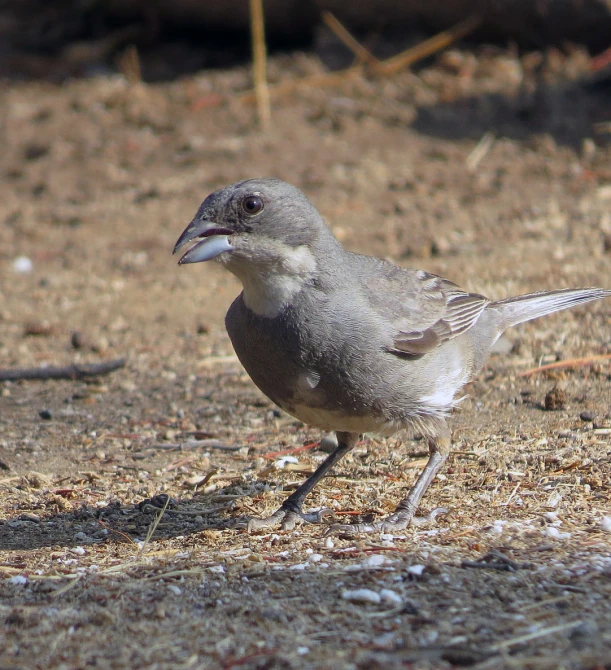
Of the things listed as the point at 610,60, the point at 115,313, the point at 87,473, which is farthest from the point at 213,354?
the point at 610,60

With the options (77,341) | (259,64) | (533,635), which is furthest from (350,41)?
(533,635)

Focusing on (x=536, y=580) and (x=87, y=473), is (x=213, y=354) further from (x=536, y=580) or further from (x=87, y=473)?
(x=536, y=580)

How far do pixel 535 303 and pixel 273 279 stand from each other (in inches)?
81.7

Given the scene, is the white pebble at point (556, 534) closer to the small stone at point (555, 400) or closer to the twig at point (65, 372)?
the small stone at point (555, 400)

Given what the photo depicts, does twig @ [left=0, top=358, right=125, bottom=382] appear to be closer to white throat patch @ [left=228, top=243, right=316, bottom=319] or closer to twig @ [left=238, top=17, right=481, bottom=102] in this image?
white throat patch @ [left=228, top=243, right=316, bottom=319]

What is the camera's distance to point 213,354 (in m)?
7.48

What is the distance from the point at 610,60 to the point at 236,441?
24.0 feet

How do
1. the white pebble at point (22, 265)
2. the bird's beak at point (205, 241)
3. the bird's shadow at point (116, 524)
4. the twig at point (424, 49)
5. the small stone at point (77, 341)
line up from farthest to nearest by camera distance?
the twig at point (424, 49)
the white pebble at point (22, 265)
the small stone at point (77, 341)
the bird's shadow at point (116, 524)
the bird's beak at point (205, 241)

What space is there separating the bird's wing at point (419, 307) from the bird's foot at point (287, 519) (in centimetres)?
96

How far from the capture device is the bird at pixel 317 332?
15.1 feet

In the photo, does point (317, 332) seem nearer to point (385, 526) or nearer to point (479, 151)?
point (385, 526)

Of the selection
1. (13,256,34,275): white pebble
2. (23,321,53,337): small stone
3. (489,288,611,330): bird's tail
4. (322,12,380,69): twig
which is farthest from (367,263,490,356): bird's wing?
(322,12,380,69): twig

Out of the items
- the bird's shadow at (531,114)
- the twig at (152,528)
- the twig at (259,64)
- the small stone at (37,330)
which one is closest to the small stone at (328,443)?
the twig at (152,528)

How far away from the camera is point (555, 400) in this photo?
5938 millimetres
